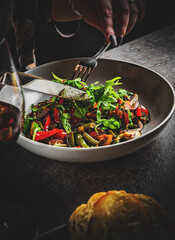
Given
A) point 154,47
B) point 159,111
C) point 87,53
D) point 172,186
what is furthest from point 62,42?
point 172,186

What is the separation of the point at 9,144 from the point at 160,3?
12.6ft

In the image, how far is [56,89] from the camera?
3.72ft

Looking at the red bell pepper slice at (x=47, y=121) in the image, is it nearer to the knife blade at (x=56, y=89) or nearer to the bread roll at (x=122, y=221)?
the knife blade at (x=56, y=89)

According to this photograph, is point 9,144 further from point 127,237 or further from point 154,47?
point 154,47

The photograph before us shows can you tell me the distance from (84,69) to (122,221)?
963 mm

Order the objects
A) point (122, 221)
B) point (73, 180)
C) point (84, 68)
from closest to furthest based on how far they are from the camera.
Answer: point (122, 221), point (73, 180), point (84, 68)

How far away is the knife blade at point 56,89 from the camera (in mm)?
1103

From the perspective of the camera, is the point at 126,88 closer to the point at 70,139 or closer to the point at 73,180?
the point at 70,139

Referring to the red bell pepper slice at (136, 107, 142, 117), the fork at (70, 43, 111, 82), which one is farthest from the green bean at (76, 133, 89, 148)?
the fork at (70, 43, 111, 82)

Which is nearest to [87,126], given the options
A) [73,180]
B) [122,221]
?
[73,180]

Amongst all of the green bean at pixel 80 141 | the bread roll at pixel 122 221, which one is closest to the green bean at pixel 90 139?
the green bean at pixel 80 141

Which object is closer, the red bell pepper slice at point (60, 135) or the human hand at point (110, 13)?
the red bell pepper slice at point (60, 135)

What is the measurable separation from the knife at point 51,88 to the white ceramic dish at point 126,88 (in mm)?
205

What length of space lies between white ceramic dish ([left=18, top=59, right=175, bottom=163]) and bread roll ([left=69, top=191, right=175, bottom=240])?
227 mm
